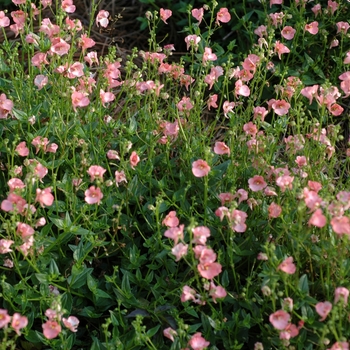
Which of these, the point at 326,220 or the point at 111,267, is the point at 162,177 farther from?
the point at 326,220

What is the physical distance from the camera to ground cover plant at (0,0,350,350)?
2584 millimetres

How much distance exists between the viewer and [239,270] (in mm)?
3000

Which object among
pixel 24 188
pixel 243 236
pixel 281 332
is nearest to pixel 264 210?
pixel 243 236

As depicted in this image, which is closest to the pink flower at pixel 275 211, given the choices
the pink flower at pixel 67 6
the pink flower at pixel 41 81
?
the pink flower at pixel 41 81

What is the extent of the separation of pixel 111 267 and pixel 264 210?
683mm

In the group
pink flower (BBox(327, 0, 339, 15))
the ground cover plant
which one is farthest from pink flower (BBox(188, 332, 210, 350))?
pink flower (BBox(327, 0, 339, 15))

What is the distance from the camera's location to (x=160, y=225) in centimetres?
295

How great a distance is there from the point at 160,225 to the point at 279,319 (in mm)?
707

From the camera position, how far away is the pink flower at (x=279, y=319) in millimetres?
2424

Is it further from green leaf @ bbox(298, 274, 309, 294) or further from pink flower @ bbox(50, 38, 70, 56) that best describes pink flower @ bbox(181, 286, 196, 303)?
pink flower @ bbox(50, 38, 70, 56)

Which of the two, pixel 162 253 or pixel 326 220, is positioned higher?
pixel 326 220

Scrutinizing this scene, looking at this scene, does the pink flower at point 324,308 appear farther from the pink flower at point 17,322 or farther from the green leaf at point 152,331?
the pink flower at point 17,322

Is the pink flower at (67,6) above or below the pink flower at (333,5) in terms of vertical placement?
above

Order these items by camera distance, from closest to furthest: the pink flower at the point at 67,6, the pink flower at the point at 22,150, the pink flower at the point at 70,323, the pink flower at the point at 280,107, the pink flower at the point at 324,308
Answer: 1. the pink flower at the point at 324,308
2. the pink flower at the point at 70,323
3. the pink flower at the point at 22,150
4. the pink flower at the point at 280,107
5. the pink flower at the point at 67,6
